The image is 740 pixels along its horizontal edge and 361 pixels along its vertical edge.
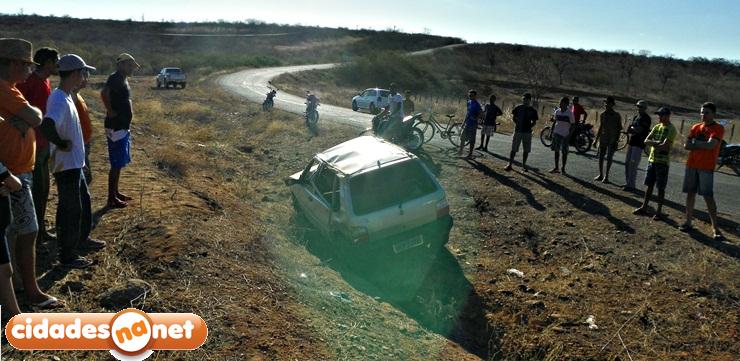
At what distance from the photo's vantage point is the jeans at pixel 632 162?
1003cm

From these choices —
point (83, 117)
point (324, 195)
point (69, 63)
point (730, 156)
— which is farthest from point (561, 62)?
point (69, 63)

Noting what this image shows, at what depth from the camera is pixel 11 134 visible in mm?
3869

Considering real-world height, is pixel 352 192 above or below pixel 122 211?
above

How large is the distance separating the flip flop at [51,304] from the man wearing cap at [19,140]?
0.42 ft

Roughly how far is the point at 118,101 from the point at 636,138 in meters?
8.90

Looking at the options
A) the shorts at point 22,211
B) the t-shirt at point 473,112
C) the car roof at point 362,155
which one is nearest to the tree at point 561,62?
the t-shirt at point 473,112

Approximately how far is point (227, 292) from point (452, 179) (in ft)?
24.6

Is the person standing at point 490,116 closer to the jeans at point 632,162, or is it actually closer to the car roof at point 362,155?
the jeans at point 632,162

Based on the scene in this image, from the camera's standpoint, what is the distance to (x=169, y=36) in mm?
95438

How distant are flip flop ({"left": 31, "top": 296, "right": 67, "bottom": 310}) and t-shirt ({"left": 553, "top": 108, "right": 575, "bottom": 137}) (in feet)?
32.9

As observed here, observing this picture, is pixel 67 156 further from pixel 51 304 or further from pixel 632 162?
pixel 632 162

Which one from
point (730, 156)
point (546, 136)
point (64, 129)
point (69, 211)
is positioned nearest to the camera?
point (64, 129)

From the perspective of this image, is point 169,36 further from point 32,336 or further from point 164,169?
point 32,336

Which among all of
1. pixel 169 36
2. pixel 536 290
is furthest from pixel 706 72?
pixel 536 290
